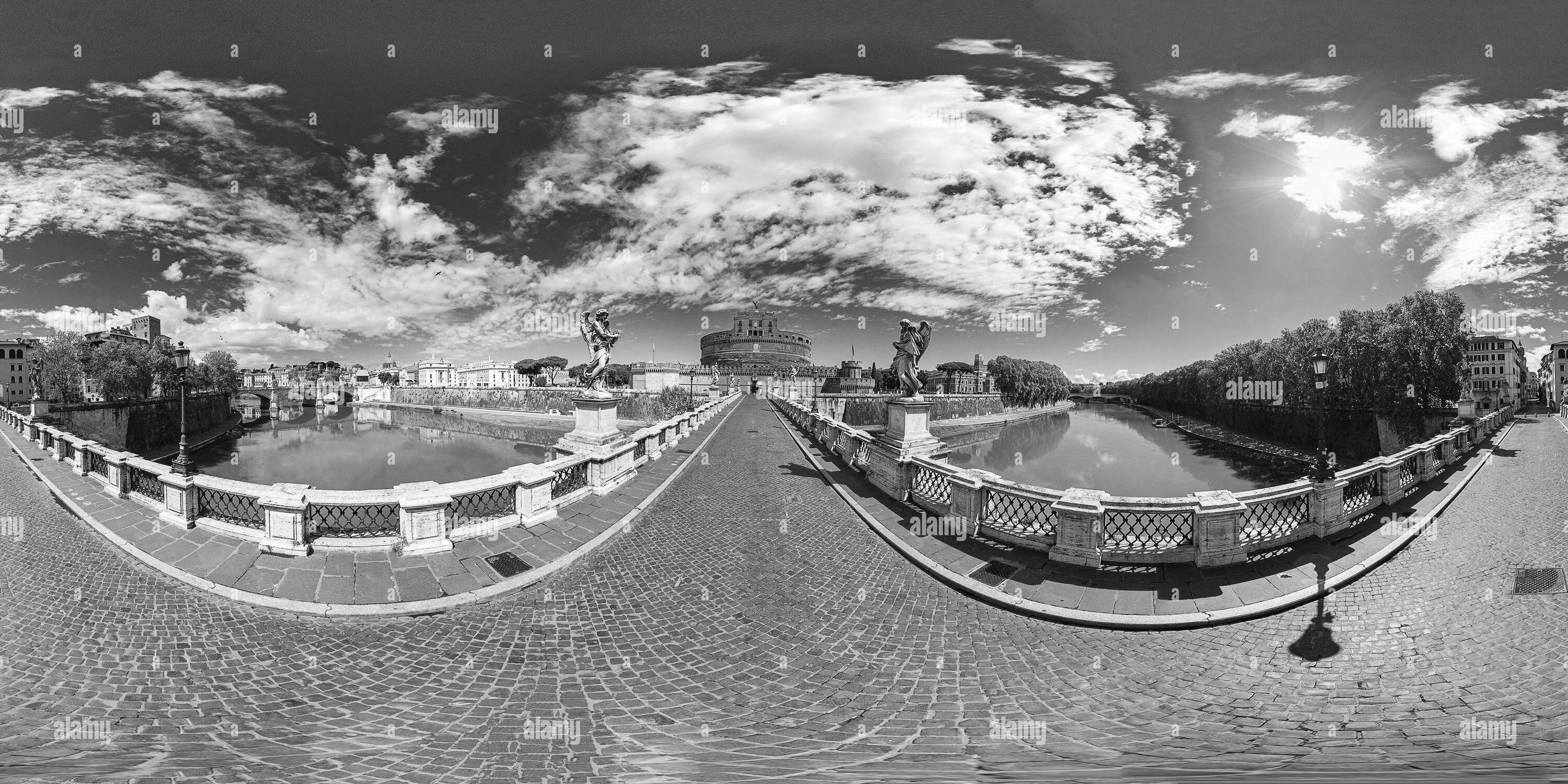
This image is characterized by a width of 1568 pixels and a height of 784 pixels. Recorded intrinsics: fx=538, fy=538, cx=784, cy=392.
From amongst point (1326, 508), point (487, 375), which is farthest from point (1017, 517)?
point (487, 375)

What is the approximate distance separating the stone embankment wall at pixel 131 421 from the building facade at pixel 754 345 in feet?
232

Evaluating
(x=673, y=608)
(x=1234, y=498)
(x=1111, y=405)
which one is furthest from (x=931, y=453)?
(x=1111, y=405)

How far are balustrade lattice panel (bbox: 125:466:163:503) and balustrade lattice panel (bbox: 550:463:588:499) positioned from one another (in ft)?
24.0

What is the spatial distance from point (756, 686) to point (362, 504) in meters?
6.62

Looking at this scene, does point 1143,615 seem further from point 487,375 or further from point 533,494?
point 487,375

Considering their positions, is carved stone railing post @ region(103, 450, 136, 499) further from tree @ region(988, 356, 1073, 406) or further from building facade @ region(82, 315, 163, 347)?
tree @ region(988, 356, 1073, 406)

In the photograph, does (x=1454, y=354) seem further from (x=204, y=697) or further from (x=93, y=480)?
(x=93, y=480)

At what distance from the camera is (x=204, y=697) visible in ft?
14.6

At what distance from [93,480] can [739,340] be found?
10023 centimetres

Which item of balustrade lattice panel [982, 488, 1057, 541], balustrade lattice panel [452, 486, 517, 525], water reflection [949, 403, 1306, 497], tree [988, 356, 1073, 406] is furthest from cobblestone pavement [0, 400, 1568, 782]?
tree [988, 356, 1073, 406]

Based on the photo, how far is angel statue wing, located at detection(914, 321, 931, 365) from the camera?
13734mm

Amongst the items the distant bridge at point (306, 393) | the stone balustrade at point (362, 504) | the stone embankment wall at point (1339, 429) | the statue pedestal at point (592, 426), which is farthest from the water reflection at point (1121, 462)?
the distant bridge at point (306, 393)

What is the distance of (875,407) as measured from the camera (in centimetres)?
6881

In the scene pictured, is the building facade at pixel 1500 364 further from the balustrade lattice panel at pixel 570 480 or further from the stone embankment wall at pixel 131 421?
the stone embankment wall at pixel 131 421
